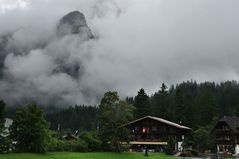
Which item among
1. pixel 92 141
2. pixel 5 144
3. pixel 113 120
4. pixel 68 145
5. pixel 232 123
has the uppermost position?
pixel 232 123

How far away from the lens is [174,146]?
84.3 metres

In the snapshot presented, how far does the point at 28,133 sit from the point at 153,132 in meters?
56.5

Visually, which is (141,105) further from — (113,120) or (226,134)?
A: (113,120)

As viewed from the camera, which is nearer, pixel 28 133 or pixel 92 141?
pixel 28 133

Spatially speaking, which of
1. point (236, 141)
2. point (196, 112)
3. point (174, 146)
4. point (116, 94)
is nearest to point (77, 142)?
point (116, 94)

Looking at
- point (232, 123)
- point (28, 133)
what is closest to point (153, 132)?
point (232, 123)

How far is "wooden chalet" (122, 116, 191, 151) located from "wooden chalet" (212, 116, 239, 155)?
7258 mm

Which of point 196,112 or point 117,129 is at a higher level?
point 196,112

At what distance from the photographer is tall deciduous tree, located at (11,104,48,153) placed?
53.5 meters

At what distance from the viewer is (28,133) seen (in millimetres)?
53531

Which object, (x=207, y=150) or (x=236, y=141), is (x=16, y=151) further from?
(x=236, y=141)

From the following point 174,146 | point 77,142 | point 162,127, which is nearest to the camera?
point 77,142

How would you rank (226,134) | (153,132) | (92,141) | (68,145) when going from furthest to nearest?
(153,132), (226,134), (92,141), (68,145)

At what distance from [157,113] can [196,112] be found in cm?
1245
